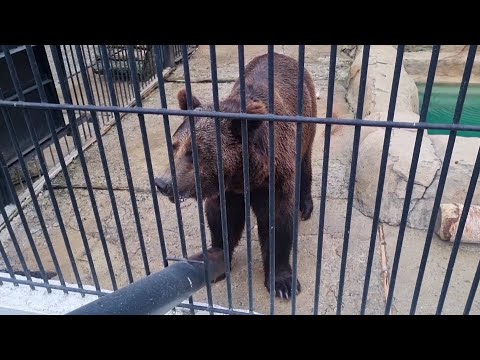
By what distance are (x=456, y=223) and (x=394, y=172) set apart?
69 cm

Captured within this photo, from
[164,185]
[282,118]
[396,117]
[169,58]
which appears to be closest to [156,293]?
[164,185]

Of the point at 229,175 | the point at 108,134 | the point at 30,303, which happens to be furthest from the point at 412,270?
the point at 108,134

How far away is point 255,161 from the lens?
2.95 meters

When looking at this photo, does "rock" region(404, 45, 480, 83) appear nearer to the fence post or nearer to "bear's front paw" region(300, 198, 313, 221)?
the fence post

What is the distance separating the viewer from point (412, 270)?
12.4ft

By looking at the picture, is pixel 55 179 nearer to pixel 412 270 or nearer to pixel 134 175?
pixel 134 175

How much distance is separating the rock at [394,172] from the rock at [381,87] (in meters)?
0.94

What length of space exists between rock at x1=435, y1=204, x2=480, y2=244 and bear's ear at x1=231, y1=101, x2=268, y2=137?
2.20 metres

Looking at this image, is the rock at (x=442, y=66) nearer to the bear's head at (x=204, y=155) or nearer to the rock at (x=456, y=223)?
the rock at (x=456, y=223)

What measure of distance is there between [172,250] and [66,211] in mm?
1351

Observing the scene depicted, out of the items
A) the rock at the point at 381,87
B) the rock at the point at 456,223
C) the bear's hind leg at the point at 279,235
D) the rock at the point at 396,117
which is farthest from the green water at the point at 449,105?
the bear's hind leg at the point at 279,235

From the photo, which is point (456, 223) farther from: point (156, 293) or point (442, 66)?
point (442, 66)

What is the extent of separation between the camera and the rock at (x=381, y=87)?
564cm

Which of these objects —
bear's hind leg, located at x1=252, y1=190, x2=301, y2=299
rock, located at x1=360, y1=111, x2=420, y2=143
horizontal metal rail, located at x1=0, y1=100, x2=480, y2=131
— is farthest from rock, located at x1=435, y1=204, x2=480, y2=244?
horizontal metal rail, located at x1=0, y1=100, x2=480, y2=131
